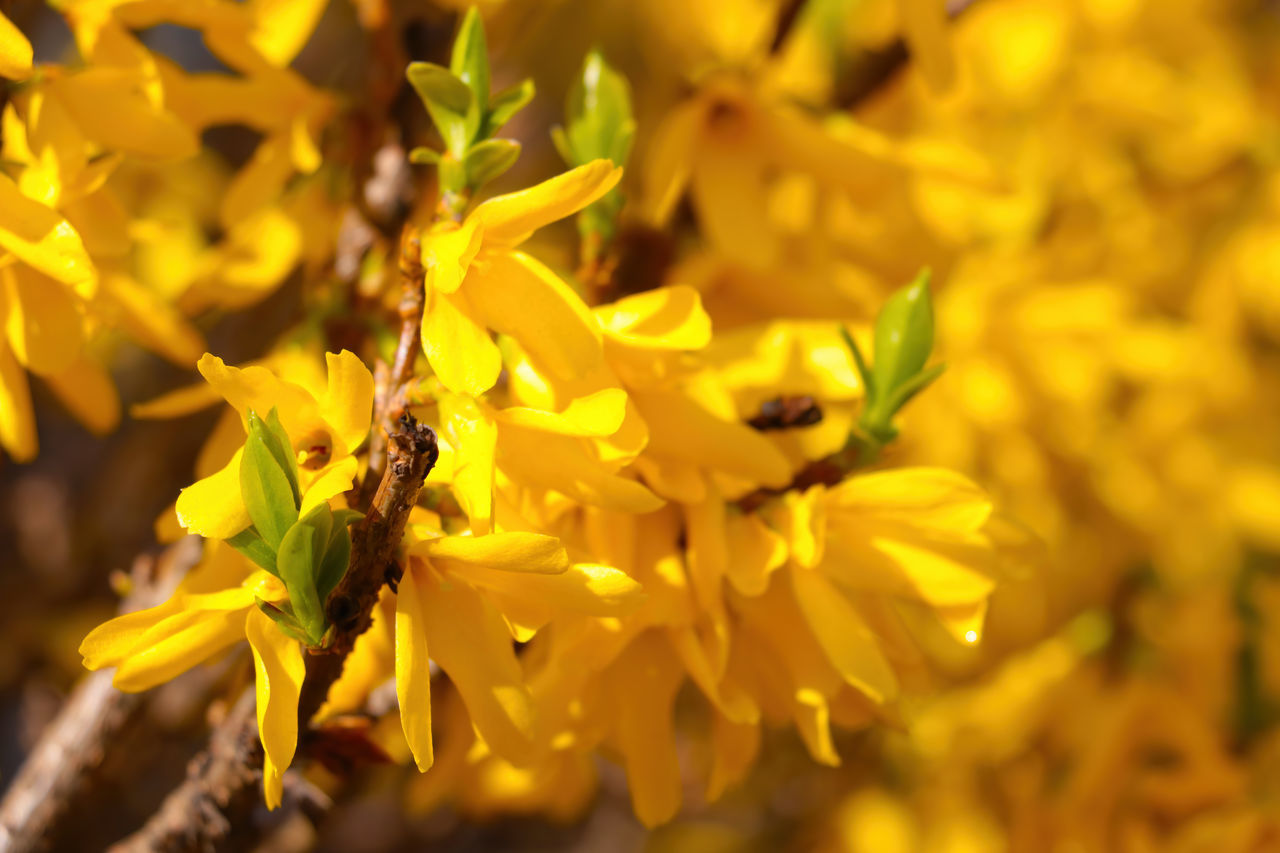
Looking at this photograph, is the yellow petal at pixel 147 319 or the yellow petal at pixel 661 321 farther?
the yellow petal at pixel 147 319

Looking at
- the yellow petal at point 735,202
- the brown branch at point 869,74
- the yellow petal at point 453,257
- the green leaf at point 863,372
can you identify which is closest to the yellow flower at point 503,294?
the yellow petal at point 453,257

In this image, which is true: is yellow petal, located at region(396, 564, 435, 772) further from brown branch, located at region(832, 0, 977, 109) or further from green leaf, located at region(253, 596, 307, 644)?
brown branch, located at region(832, 0, 977, 109)

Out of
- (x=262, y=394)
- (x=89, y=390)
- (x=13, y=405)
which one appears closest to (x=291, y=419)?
(x=262, y=394)

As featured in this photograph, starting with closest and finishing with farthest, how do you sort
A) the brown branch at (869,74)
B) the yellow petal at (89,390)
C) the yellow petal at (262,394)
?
1. the yellow petal at (262,394)
2. the yellow petal at (89,390)
3. the brown branch at (869,74)

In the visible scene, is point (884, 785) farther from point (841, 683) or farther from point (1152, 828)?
point (841, 683)

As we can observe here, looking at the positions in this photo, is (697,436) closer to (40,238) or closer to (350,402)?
(350,402)

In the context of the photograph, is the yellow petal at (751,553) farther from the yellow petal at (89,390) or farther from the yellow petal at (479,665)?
the yellow petal at (89,390)

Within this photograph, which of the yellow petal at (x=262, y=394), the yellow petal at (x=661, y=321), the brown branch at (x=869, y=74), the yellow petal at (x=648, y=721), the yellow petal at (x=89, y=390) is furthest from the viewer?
the brown branch at (x=869, y=74)

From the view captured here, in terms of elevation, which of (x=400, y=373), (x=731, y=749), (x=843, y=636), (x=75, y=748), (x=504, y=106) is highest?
(x=504, y=106)
